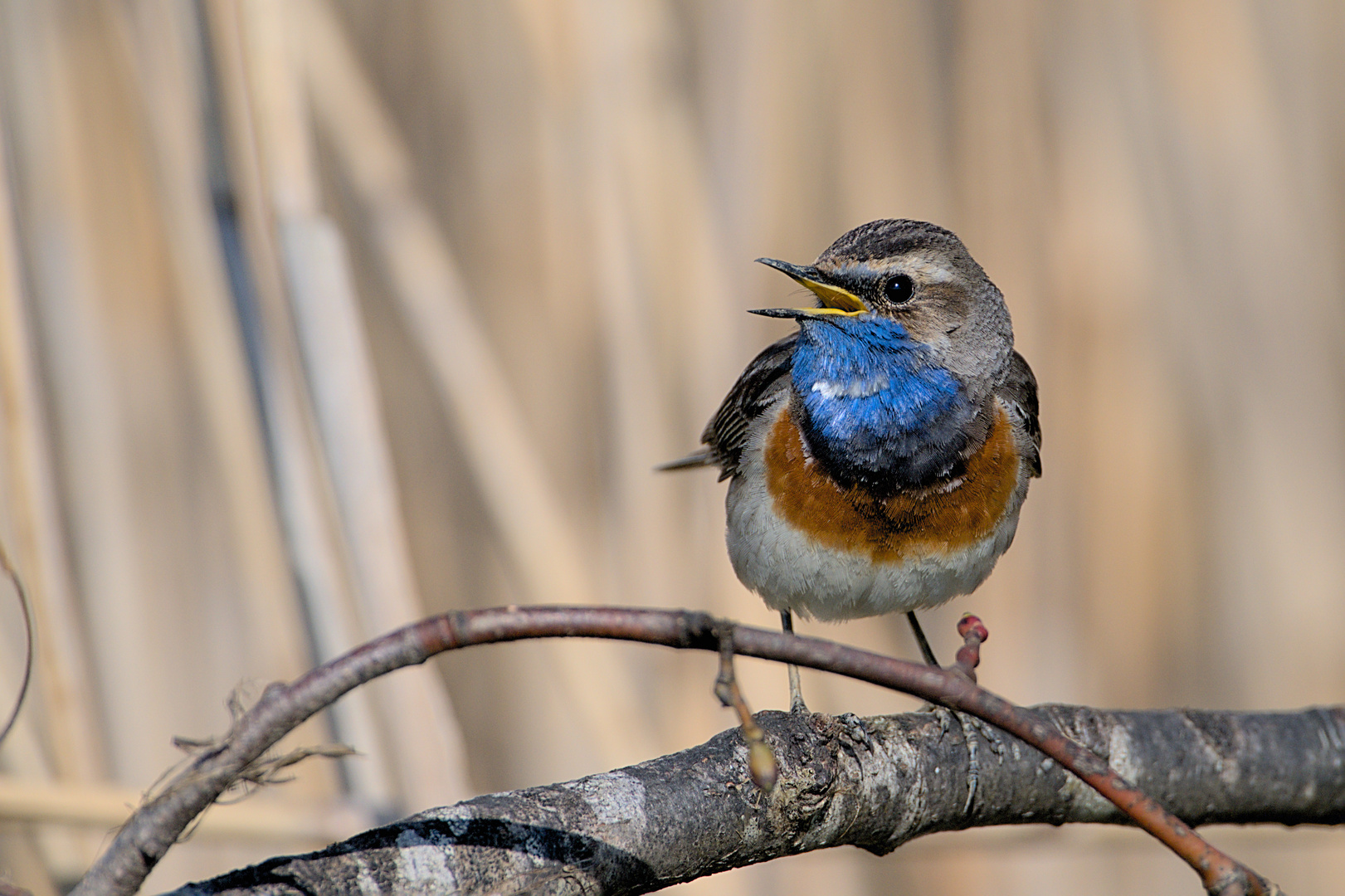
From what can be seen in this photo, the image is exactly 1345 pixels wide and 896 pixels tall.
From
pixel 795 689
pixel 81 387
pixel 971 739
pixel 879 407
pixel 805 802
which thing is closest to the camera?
pixel 805 802

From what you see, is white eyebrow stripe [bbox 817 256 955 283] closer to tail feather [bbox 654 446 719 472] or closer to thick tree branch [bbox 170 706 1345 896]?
tail feather [bbox 654 446 719 472]

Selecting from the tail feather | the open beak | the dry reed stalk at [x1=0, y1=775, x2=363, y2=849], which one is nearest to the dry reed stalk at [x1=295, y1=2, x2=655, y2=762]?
the tail feather

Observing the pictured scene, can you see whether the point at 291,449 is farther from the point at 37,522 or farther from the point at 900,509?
the point at 900,509

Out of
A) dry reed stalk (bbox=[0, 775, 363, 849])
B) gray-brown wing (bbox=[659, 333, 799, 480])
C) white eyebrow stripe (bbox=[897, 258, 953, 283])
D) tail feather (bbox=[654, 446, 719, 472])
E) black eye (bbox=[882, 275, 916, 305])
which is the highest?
white eyebrow stripe (bbox=[897, 258, 953, 283])

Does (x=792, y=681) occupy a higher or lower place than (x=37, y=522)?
lower

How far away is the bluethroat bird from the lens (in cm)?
211

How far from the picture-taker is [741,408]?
8.05 feet

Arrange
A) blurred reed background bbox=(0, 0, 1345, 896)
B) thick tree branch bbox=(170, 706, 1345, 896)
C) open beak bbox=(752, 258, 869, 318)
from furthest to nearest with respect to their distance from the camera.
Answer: blurred reed background bbox=(0, 0, 1345, 896) < open beak bbox=(752, 258, 869, 318) < thick tree branch bbox=(170, 706, 1345, 896)

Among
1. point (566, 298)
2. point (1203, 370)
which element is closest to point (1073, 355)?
point (1203, 370)

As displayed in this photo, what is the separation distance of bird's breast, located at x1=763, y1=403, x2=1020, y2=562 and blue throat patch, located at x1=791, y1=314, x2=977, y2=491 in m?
0.03

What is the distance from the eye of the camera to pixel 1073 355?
3064 mm

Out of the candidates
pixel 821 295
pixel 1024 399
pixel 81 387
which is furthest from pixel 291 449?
pixel 1024 399

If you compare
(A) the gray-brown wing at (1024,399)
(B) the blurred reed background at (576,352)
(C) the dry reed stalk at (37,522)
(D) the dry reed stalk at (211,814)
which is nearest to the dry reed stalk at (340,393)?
(B) the blurred reed background at (576,352)

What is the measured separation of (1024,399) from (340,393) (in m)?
1.39
